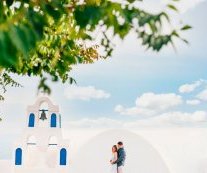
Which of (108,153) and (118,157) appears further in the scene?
(108,153)

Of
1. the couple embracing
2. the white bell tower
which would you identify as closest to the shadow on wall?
the white bell tower

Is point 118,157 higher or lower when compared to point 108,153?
lower

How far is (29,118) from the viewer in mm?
24625

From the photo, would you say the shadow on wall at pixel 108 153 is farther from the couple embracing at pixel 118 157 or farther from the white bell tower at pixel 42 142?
the couple embracing at pixel 118 157

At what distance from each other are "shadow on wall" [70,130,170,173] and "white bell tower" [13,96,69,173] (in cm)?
Answer: 121

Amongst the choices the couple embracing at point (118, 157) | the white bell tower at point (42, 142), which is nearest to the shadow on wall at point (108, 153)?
the white bell tower at point (42, 142)

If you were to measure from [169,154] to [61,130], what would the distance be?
549 cm

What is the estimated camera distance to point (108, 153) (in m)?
26.2

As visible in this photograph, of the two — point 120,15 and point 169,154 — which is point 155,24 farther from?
point 169,154

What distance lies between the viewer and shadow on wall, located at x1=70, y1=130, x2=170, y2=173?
25969 mm

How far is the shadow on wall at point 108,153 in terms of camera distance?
2597 cm

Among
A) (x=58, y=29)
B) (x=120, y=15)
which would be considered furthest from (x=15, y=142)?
(x=120, y=15)

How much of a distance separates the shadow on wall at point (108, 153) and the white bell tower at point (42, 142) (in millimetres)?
1209

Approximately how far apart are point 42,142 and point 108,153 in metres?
3.34
